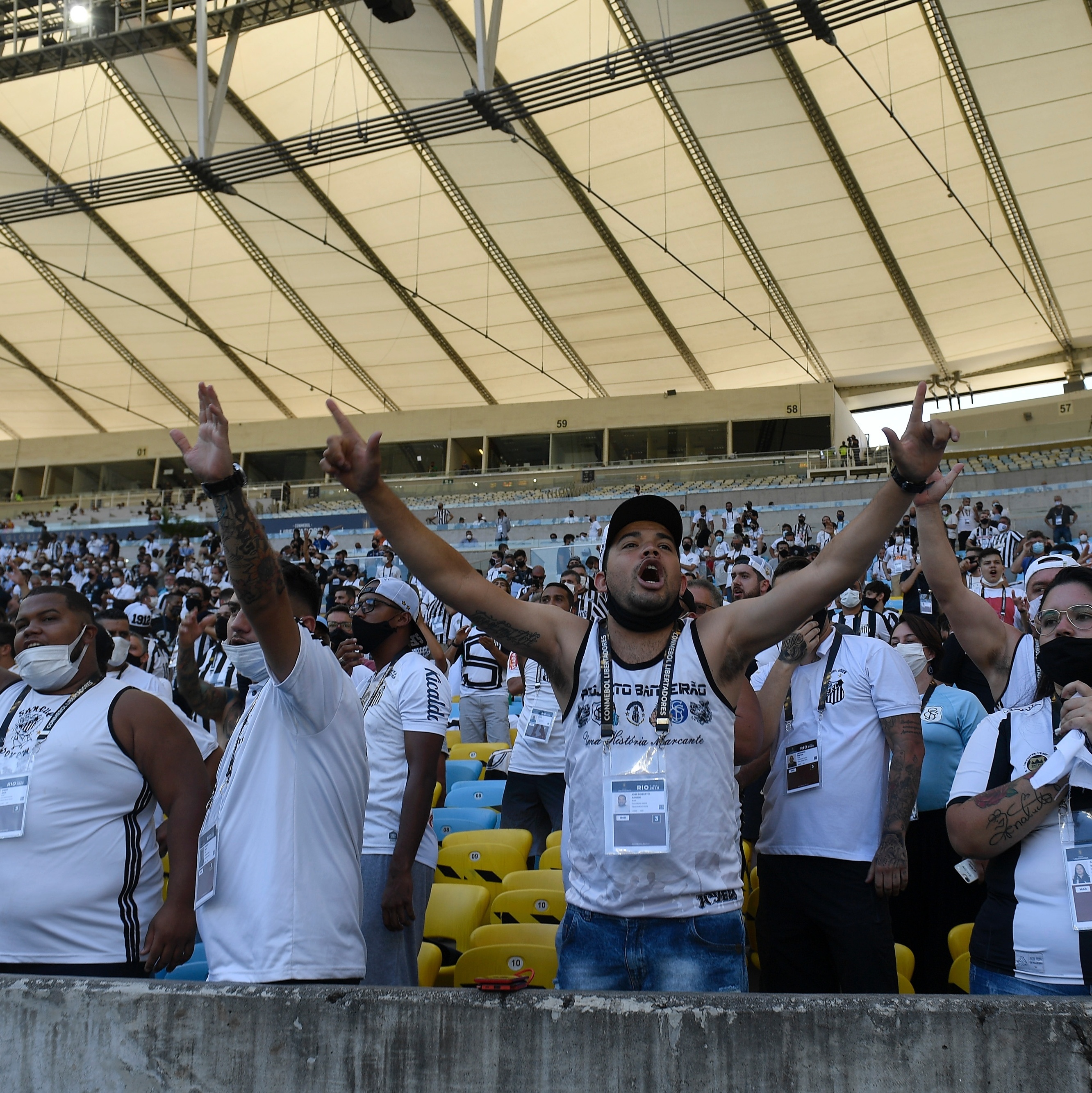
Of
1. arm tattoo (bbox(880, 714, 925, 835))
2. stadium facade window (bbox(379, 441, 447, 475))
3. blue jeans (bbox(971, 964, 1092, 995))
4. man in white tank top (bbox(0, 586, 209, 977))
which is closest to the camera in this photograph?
blue jeans (bbox(971, 964, 1092, 995))

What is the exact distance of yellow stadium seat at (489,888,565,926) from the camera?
12.6 feet

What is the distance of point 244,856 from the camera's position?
246 centimetres

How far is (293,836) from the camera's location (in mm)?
2467

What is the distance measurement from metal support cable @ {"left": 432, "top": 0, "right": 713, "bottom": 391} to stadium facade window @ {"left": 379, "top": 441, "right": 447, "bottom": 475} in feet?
31.4

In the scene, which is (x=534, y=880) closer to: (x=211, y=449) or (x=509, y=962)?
(x=509, y=962)

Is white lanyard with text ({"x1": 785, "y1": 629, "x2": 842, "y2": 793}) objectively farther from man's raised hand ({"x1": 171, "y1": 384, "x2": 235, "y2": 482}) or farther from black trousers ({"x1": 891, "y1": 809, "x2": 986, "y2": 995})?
man's raised hand ({"x1": 171, "y1": 384, "x2": 235, "y2": 482})

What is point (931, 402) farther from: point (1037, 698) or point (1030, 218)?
point (1037, 698)

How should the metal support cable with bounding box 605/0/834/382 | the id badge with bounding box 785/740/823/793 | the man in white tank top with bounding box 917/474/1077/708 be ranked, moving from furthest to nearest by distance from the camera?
the metal support cable with bounding box 605/0/834/382
the id badge with bounding box 785/740/823/793
the man in white tank top with bounding box 917/474/1077/708

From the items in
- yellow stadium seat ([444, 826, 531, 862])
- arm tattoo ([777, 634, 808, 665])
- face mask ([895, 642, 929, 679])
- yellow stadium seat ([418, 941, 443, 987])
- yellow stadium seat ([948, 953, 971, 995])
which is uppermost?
face mask ([895, 642, 929, 679])

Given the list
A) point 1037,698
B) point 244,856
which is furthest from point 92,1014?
point 1037,698

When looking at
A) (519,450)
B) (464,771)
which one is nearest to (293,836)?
(464,771)

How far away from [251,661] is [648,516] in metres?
1.11

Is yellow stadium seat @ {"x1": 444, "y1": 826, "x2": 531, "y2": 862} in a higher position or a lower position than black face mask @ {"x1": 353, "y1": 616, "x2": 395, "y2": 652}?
lower

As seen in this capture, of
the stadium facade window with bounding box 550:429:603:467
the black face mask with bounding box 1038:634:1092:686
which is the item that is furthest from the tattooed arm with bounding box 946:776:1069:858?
the stadium facade window with bounding box 550:429:603:467
